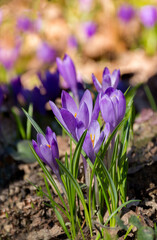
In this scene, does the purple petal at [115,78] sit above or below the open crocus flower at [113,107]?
above

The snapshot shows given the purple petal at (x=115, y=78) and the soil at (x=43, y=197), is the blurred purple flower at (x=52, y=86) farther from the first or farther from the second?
the purple petal at (x=115, y=78)

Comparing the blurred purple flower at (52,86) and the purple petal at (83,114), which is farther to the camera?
the blurred purple flower at (52,86)

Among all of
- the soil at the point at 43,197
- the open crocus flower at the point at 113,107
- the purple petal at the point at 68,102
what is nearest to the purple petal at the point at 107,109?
the open crocus flower at the point at 113,107

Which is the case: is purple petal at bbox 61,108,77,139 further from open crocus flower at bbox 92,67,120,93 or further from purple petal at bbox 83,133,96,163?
open crocus flower at bbox 92,67,120,93

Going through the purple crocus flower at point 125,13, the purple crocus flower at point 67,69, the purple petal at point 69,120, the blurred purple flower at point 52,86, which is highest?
the purple crocus flower at point 125,13

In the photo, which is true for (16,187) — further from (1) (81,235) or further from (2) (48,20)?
(2) (48,20)

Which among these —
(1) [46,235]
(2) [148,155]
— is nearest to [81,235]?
(1) [46,235]

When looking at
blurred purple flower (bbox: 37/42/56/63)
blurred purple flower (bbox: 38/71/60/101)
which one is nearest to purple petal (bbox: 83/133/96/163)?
blurred purple flower (bbox: 38/71/60/101)

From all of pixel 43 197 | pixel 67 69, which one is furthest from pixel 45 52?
pixel 43 197

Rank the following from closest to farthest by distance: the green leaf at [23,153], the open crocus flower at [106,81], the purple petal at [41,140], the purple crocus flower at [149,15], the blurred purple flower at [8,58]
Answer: the purple petal at [41,140], the open crocus flower at [106,81], the green leaf at [23,153], the blurred purple flower at [8,58], the purple crocus flower at [149,15]
